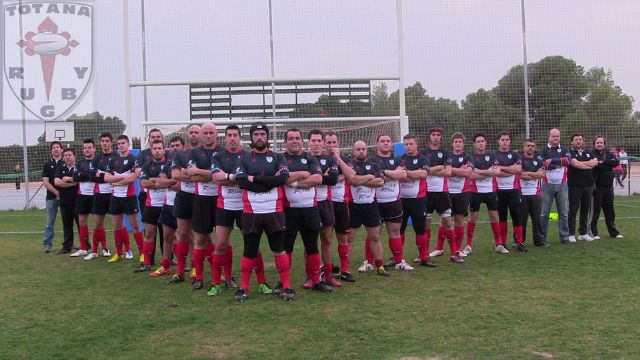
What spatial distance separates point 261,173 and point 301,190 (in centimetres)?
52

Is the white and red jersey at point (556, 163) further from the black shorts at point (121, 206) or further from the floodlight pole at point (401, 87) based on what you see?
the black shorts at point (121, 206)

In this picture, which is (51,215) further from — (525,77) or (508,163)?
(525,77)

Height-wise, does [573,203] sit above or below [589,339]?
above

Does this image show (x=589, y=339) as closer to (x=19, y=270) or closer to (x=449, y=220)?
(x=449, y=220)

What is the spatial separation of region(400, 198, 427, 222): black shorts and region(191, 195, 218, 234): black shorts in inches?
103

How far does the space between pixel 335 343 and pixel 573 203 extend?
6.57 metres

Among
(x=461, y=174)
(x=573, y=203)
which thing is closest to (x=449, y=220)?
(x=461, y=174)

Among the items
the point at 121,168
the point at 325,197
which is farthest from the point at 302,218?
the point at 121,168

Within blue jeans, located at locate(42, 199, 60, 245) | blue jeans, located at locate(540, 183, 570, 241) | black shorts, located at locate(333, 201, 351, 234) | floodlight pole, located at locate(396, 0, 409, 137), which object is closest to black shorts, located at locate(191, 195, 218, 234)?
black shorts, located at locate(333, 201, 351, 234)

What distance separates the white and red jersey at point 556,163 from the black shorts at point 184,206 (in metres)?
5.76

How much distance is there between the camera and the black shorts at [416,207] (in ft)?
24.1

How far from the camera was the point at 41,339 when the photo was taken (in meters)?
4.54

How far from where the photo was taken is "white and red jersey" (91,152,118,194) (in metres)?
7.96

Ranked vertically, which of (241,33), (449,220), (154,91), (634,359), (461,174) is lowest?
(634,359)
